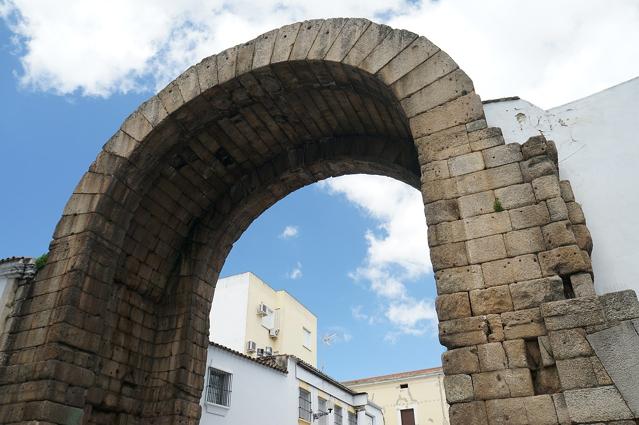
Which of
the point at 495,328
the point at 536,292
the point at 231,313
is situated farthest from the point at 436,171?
the point at 231,313

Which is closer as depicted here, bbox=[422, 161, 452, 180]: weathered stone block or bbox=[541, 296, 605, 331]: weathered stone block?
bbox=[541, 296, 605, 331]: weathered stone block

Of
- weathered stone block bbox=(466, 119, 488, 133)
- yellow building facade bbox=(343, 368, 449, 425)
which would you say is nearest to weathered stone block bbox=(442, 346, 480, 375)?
weathered stone block bbox=(466, 119, 488, 133)

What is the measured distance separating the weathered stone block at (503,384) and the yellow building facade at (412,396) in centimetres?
2089

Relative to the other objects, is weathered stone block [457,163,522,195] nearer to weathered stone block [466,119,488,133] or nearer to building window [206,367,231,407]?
weathered stone block [466,119,488,133]

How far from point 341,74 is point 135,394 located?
4768 millimetres

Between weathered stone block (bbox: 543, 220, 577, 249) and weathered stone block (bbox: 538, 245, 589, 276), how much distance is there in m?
0.04

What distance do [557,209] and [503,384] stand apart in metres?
1.36

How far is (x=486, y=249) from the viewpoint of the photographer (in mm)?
3945

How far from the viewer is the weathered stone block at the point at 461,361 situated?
3.58 metres

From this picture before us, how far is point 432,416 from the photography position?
75.6 ft

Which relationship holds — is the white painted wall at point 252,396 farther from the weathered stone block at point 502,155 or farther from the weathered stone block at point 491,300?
the weathered stone block at point 502,155

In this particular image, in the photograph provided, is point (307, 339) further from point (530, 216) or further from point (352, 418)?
point (530, 216)

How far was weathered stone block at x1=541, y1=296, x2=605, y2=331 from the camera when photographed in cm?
338

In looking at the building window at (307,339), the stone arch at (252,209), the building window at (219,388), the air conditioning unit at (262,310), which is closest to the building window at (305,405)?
the building window at (219,388)
